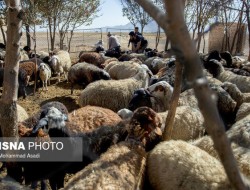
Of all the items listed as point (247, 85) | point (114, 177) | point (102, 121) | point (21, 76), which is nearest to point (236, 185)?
point (114, 177)

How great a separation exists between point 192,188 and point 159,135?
4.61 feet

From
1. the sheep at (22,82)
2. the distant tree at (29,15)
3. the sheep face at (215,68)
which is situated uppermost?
the distant tree at (29,15)

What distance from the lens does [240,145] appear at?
397 cm

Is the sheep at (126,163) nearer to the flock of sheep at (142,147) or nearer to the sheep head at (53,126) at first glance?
the flock of sheep at (142,147)

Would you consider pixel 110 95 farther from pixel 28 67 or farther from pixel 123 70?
pixel 28 67

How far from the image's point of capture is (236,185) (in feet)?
2.66

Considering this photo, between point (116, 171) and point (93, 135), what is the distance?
3.98ft

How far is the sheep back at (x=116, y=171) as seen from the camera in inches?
120

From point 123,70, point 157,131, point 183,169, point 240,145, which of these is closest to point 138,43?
point 123,70

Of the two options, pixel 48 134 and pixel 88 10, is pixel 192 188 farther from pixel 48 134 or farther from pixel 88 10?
pixel 88 10

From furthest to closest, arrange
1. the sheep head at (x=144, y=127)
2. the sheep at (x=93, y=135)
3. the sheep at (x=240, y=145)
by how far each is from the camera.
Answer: the sheep head at (x=144, y=127) < the sheep at (x=93, y=135) < the sheep at (x=240, y=145)

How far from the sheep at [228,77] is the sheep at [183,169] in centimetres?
491

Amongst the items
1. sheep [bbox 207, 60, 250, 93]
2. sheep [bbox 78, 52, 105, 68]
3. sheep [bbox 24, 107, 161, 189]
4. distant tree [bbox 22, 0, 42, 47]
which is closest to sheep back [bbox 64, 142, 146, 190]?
sheep [bbox 24, 107, 161, 189]

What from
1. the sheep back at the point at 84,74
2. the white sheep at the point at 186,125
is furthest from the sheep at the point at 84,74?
the white sheep at the point at 186,125
